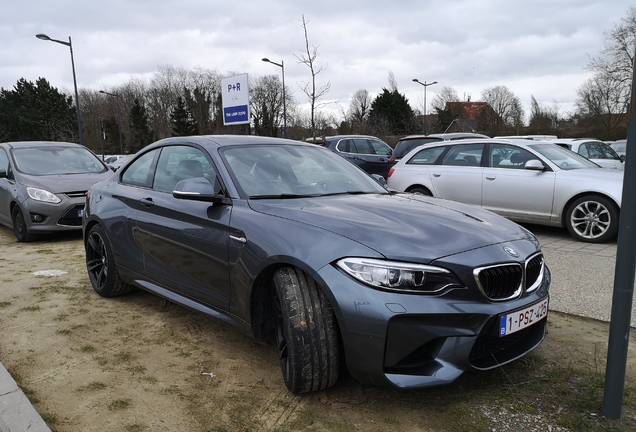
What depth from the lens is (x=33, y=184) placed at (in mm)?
7664

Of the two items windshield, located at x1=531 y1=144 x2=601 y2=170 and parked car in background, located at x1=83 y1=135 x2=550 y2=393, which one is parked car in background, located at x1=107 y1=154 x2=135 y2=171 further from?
windshield, located at x1=531 y1=144 x2=601 y2=170

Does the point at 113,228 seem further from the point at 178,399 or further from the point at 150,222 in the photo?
the point at 178,399

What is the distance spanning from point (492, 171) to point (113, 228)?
5.84 metres

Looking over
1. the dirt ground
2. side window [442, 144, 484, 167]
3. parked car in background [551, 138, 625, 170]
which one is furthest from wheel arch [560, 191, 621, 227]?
parked car in background [551, 138, 625, 170]

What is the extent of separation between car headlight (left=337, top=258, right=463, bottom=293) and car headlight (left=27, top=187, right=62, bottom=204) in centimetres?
667

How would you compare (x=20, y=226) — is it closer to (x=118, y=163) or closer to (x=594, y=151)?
(x=594, y=151)

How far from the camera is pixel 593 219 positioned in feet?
22.7

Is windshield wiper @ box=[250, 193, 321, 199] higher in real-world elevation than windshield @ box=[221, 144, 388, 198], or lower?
lower

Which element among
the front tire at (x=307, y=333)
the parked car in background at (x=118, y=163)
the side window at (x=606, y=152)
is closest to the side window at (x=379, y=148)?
the side window at (x=606, y=152)

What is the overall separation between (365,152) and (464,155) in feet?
23.2

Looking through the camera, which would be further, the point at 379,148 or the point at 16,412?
the point at 379,148

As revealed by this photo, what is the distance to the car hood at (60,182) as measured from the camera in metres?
7.65

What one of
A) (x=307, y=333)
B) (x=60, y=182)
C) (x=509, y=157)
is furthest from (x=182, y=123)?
(x=307, y=333)

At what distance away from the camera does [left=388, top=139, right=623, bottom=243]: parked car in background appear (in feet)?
22.7
